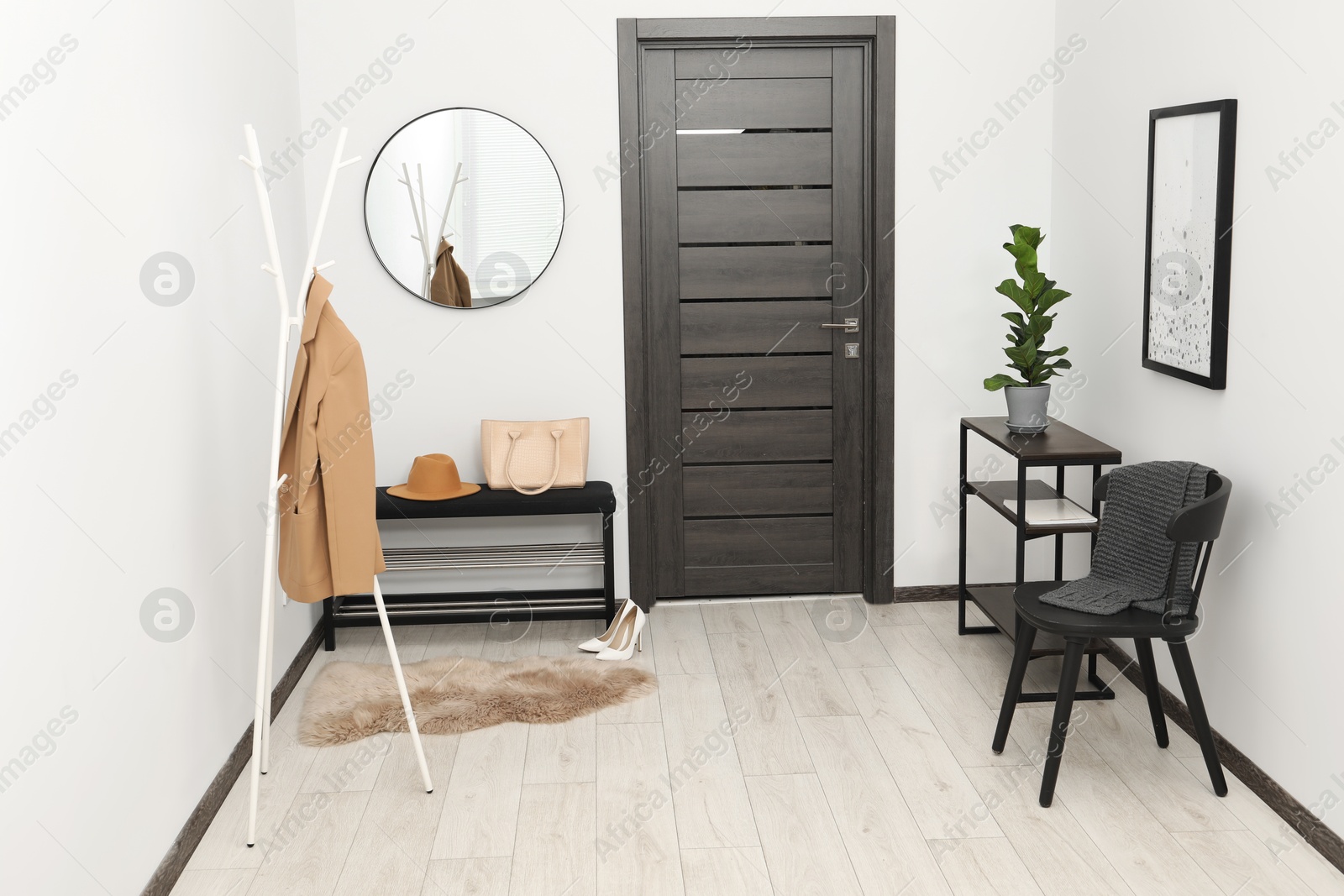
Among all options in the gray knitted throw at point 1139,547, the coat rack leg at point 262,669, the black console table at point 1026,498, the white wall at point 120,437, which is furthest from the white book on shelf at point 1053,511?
the white wall at point 120,437

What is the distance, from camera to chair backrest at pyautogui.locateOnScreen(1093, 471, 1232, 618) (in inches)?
105

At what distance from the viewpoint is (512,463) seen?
13.0 feet

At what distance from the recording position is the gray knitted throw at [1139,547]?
2.79 metres

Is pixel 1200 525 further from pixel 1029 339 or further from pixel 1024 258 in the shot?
pixel 1024 258

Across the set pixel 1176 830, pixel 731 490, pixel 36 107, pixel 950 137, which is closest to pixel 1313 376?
pixel 1176 830

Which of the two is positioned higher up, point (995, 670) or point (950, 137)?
point (950, 137)

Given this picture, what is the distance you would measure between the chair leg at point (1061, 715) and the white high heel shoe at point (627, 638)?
4.87 ft

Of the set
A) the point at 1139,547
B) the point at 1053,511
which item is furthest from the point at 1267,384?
the point at 1053,511

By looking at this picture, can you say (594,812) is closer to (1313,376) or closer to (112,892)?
Result: (112,892)

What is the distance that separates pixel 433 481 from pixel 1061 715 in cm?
217

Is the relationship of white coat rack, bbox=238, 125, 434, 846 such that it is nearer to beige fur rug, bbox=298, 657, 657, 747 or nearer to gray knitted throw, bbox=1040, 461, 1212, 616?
beige fur rug, bbox=298, 657, 657, 747

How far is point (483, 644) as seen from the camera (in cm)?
398

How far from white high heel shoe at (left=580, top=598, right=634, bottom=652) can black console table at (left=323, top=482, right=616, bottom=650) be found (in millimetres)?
85

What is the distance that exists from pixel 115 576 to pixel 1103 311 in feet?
9.86
